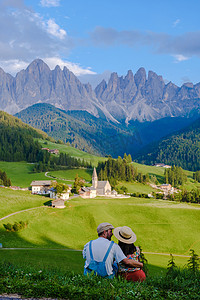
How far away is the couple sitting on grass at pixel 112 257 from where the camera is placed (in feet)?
34.4

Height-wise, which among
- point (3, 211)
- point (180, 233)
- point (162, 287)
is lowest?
point (180, 233)

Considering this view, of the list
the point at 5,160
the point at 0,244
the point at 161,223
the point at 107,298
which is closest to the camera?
the point at 107,298

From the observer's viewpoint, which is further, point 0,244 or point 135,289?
point 0,244

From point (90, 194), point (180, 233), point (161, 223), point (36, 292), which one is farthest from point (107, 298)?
point (90, 194)

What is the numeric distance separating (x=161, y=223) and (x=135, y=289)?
6297 centimetres

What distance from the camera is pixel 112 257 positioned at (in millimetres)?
10539

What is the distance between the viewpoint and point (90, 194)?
11175 centimetres

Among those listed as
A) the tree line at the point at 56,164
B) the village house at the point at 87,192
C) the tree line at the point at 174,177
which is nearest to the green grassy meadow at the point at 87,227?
the village house at the point at 87,192

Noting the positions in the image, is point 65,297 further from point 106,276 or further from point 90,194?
point 90,194

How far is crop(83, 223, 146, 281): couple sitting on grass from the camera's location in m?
10.5

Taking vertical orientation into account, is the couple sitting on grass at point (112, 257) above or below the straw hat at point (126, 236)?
below

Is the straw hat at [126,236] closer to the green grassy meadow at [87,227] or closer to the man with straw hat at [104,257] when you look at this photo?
the man with straw hat at [104,257]

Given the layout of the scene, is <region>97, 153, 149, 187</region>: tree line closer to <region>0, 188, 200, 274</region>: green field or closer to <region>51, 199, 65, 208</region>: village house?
<region>0, 188, 200, 274</region>: green field

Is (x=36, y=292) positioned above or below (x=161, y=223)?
above
